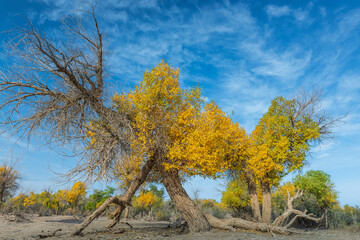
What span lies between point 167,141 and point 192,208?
364 cm

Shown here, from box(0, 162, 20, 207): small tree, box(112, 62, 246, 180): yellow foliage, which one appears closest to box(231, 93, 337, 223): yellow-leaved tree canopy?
box(112, 62, 246, 180): yellow foliage

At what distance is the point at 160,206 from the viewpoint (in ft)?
129

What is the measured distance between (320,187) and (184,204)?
688 inches

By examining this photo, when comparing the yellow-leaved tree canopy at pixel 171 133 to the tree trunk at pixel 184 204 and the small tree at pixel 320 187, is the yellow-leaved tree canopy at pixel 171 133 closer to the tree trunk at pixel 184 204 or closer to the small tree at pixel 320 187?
the tree trunk at pixel 184 204

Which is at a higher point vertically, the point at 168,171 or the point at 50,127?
the point at 50,127

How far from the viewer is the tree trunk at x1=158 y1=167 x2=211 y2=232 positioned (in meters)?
11.8

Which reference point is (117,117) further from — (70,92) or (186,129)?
(186,129)

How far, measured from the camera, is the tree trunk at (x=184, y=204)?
11781 millimetres

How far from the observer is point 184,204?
11766 mm

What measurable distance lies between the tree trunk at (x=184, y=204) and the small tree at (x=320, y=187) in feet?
53.1

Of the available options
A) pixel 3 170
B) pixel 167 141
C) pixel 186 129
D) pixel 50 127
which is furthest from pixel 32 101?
pixel 3 170

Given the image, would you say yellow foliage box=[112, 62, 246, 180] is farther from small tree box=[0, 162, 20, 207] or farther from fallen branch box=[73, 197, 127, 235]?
small tree box=[0, 162, 20, 207]

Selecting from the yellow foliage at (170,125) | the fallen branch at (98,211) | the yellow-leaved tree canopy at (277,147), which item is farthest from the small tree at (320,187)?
the fallen branch at (98,211)

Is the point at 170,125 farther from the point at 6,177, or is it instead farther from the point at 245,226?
the point at 6,177
